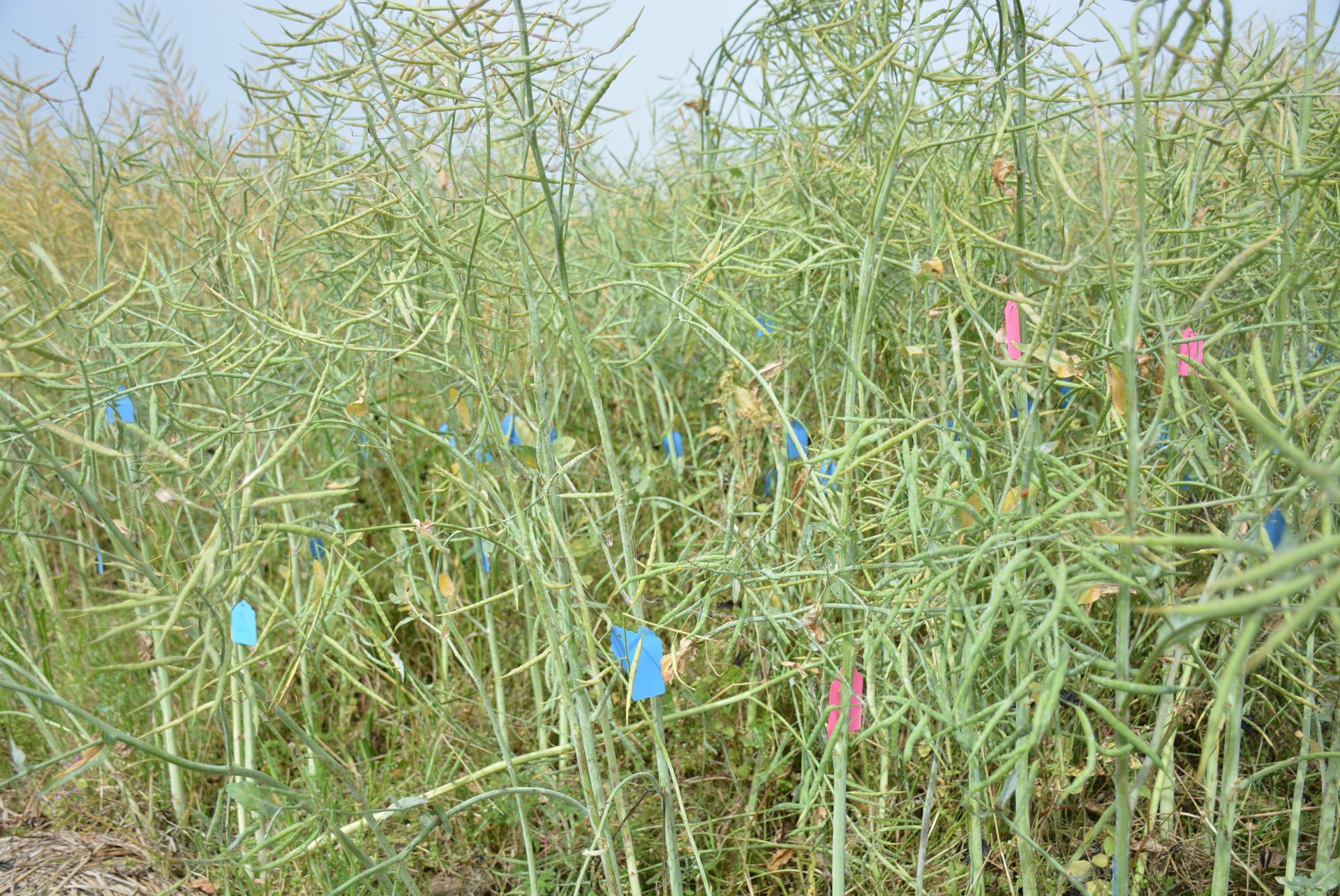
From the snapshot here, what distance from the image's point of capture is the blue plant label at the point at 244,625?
106 cm

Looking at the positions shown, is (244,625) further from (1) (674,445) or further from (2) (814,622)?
(1) (674,445)

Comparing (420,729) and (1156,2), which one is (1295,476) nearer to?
(1156,2)

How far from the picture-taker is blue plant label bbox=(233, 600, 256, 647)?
1060 millimetres

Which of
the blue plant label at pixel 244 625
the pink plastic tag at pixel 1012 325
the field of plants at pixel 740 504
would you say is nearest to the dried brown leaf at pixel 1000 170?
the field of plants at pixel 740 504

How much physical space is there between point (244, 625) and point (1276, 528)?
3.43 ft

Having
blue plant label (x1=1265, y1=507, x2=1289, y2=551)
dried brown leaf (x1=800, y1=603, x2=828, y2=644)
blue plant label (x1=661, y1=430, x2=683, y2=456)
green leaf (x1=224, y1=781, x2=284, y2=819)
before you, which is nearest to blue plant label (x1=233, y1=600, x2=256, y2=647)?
green leaf (x1=224, y1=781, x2=284, y2=819)

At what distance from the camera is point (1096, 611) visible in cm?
126

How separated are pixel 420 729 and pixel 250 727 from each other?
0.78ft

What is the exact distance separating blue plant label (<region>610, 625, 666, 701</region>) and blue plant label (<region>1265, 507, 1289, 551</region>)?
0.56m

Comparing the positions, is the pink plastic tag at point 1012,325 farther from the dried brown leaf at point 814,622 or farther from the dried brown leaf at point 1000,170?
the dried brown leaf at point 814,622

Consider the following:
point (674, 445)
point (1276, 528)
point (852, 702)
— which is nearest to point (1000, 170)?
point (1276, 528)

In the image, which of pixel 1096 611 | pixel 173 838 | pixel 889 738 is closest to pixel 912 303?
pixel 1096 611

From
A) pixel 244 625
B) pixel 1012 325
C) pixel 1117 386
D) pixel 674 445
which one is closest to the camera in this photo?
pixel 1117 386

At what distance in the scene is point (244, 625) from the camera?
108 centimetres
